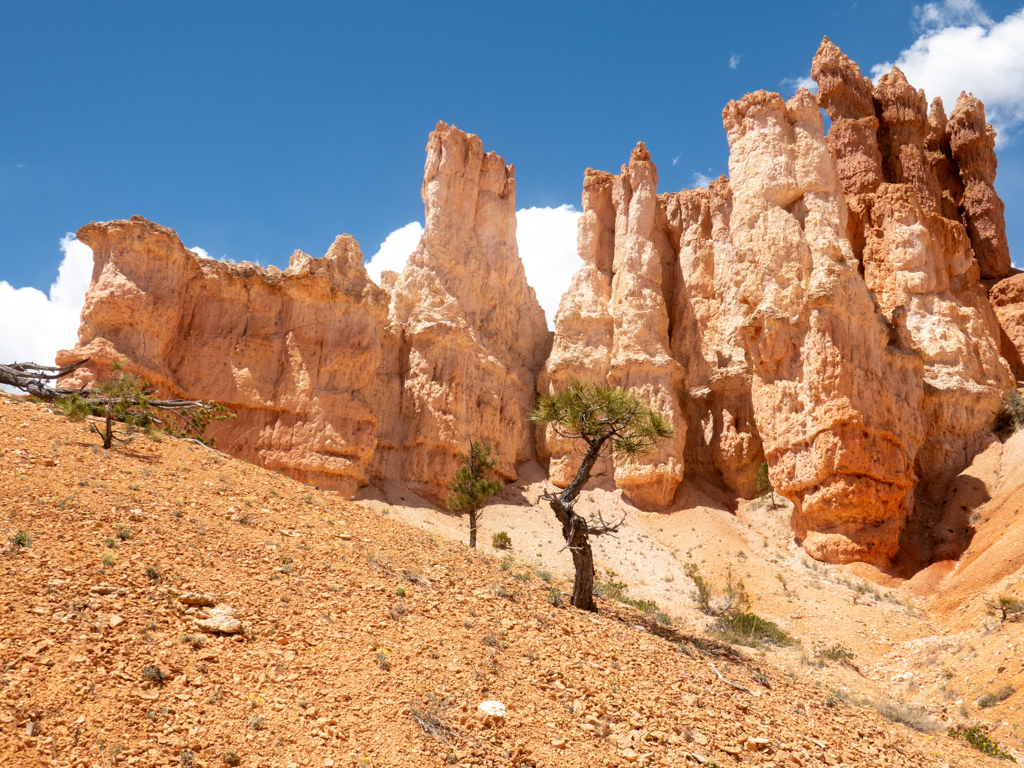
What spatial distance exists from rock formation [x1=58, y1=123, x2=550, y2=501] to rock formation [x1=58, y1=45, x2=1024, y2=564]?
0.35 feet

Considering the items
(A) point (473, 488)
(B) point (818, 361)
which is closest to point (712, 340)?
(B) point (818, 361)

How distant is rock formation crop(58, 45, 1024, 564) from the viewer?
28.2m

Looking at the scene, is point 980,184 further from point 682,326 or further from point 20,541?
point 20,541

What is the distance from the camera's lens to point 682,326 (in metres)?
39.7

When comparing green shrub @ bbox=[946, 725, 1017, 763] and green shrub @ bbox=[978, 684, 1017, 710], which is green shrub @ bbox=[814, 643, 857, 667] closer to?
green shrub @ bbox=[978, 684, 1017, 710]

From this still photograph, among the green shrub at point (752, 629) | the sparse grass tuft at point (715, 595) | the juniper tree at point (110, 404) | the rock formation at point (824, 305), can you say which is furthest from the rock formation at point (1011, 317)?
the juniper tree at point (110, 404)

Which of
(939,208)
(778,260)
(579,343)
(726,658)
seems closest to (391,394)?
(579,343)

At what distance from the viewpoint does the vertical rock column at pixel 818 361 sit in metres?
27.7

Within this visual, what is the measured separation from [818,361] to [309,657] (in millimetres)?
27219

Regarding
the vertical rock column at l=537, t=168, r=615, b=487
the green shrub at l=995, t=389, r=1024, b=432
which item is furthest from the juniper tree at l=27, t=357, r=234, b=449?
the green shrub at l=995, t=389, r=1024, b=432

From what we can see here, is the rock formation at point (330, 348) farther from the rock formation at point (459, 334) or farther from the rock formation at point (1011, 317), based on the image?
the rock formation at point (1011, 317)

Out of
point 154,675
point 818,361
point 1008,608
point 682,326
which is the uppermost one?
point 682,326

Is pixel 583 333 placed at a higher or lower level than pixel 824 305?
lower

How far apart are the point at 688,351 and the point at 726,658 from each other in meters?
29.5
